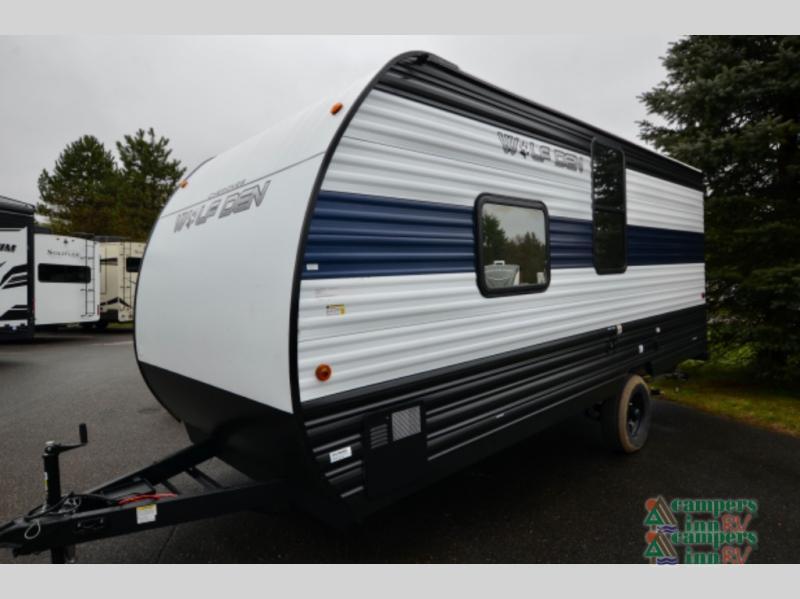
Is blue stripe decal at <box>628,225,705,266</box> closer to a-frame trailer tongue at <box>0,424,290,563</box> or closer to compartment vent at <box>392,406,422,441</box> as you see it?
compartment vent at <box>392,406,422,441</box>

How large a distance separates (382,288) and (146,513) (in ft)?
5.29

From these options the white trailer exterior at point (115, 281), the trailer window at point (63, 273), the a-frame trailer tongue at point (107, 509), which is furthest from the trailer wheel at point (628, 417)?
the white trailer exterior at point (115, 281)

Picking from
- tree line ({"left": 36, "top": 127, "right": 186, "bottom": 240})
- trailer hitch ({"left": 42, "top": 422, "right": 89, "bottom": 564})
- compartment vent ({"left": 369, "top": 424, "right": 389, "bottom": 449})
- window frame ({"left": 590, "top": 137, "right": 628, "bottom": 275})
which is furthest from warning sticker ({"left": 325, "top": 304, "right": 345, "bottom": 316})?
tree line ({"left": 36, "top": 127, "right": 186, "bottom": 240})

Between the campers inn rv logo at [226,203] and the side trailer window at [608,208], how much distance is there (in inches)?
114

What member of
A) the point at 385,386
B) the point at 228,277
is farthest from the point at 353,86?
the point at 385,386

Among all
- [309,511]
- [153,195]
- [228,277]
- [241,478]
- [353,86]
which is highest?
[153,195]

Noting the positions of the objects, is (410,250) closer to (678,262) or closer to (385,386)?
(385,386)

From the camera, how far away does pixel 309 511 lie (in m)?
2.61

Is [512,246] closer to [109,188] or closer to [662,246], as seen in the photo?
[662,246]

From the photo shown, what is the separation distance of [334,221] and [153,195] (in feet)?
106

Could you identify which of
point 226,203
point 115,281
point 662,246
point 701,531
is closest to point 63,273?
point 115,281

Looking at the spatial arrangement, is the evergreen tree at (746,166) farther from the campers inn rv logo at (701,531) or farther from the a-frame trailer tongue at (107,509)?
the a-frame trailer tongue at (107,509)

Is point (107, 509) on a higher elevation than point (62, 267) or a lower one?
lower

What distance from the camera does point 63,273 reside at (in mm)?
13516
